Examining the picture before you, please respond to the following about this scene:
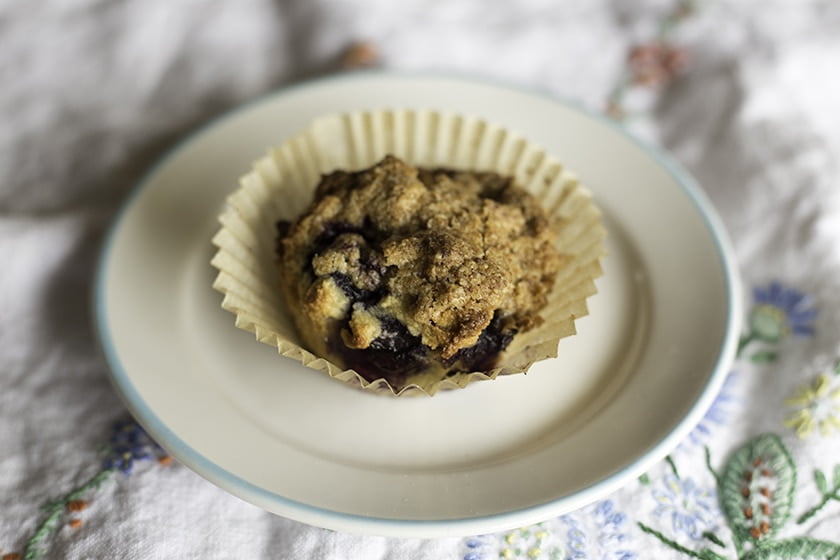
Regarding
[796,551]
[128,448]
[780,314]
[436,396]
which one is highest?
[780,314]

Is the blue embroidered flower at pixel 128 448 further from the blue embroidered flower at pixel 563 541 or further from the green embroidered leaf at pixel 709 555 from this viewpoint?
the green embroidered leaf at pixel 709 555

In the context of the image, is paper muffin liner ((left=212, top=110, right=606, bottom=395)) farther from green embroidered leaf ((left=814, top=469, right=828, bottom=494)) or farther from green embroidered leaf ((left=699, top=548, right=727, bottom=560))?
green embroidered leaf ((left=814, top=469, right=828, bottom=494))

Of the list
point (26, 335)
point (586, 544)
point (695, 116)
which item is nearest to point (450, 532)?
point (586, 544)

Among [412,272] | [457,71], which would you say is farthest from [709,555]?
[457,71]

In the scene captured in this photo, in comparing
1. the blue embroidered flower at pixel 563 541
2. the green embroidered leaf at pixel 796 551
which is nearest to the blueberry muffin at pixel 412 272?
the blue embroidered flower at pixel 563 541

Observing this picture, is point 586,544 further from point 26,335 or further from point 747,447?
point 26,335

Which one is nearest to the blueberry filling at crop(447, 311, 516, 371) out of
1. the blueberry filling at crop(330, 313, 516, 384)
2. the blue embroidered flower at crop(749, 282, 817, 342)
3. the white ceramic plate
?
the blueberry filling at crop(330, 313, 516, 384)

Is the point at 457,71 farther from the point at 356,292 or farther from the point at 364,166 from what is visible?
the point at 356,292
